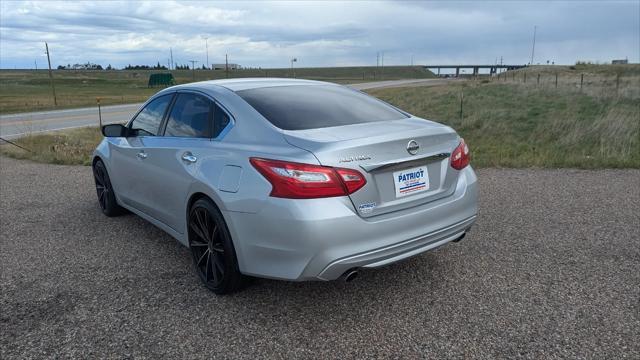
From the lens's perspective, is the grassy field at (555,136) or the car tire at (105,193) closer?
the car tire at (105,193)

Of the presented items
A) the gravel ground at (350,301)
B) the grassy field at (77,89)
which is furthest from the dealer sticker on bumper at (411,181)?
the grassy field at (77,89)

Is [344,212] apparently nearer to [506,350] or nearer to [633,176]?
[506,350]

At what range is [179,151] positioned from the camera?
Result: 378 centimetres

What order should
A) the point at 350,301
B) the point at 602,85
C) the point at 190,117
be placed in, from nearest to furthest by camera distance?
the point at 350,301, the point at 190,117, the point at 602,85

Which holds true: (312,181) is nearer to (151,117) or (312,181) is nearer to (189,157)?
(189,157)

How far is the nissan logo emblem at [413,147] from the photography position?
308 centimetres

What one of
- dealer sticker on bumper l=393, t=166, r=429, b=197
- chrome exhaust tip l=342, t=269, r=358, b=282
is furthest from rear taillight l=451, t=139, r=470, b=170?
chrome exhaust tip l=342, t=269, r=358, b=282

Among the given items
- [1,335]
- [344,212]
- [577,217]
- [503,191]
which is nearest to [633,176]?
[503,191]

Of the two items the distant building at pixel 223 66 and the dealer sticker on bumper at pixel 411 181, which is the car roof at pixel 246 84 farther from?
the distant building at pixel 223 66

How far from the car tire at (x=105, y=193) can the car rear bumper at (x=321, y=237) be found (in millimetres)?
2861

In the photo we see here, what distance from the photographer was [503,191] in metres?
6.42

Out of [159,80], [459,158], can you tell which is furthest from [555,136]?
[159,80]

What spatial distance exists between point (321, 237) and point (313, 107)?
1230 mm

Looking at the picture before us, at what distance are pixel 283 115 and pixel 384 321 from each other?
1.54 meters
